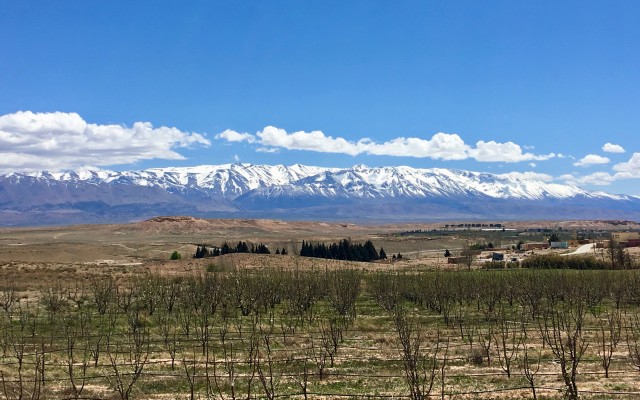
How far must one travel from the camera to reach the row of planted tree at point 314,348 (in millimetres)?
20828

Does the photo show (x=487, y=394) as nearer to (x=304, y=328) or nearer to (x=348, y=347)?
(x=348, y=347)

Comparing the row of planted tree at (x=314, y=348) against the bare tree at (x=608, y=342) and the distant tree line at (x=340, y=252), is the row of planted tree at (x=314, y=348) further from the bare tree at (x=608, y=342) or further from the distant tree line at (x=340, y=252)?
the distant tree line at (x=340, y=252)

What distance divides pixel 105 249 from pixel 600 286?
3626 inches

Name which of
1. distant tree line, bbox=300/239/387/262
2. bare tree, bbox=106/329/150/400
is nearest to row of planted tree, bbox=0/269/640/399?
bare tree, bbox=106/329/150/400

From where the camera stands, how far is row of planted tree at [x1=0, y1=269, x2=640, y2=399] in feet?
68.3

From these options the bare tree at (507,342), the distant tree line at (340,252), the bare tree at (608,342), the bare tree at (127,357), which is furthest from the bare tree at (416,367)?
the distant tree line at (340,252)

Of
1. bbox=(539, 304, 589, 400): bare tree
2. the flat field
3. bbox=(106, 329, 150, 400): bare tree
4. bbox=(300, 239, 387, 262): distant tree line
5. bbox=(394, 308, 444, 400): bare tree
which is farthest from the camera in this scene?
bbox=(300, 239, 387, 262): distant tree line

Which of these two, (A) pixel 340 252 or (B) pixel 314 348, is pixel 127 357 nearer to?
(B) pixel 314 348

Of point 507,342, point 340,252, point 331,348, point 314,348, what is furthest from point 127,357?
point 340,252

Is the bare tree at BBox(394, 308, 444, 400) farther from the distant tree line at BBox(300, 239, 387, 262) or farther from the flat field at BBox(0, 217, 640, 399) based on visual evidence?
the distant tree line at BBox(300, 239, 387, 262)

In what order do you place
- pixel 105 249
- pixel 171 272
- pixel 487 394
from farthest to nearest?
pixel 105 249, pixel 171 272, pixel 487 394

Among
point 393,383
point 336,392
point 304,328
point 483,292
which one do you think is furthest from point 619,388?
point 483,292

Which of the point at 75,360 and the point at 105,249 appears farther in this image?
the point at 105,249

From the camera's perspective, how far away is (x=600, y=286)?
46.7 meters
